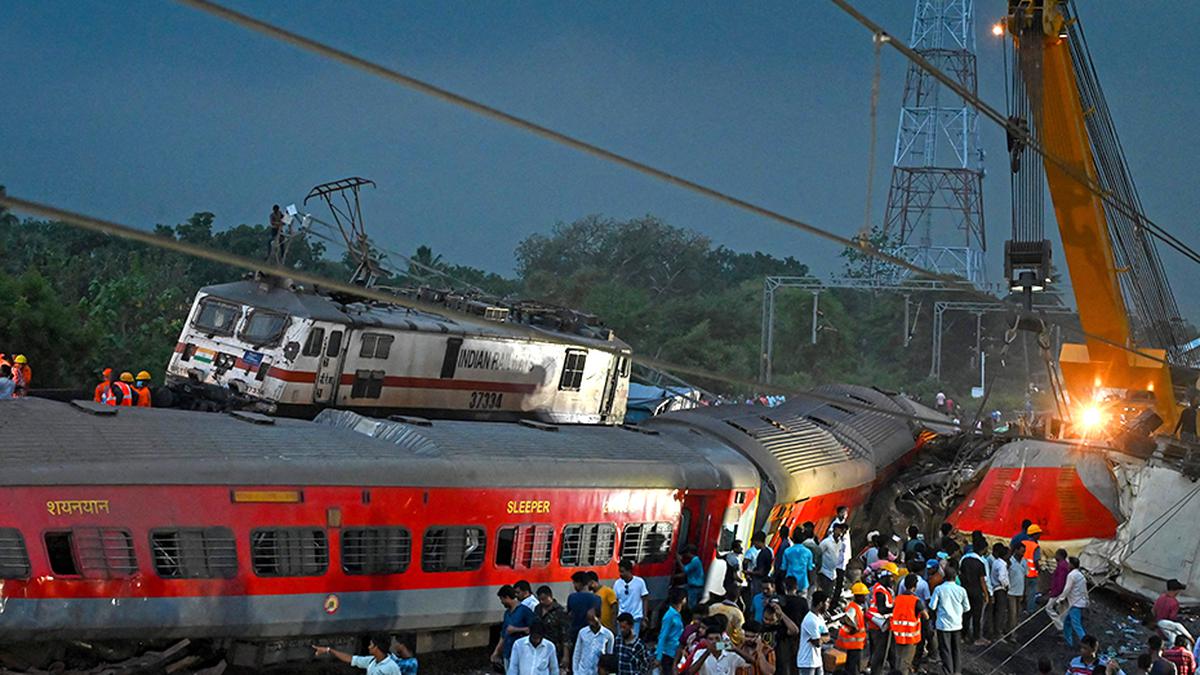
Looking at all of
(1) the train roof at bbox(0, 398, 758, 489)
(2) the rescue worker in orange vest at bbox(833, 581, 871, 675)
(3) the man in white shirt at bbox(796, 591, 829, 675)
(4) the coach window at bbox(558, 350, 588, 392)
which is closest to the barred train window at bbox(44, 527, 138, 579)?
(1) the train roof at bbox(0, 398, 758, 489)

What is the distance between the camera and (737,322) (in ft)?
227

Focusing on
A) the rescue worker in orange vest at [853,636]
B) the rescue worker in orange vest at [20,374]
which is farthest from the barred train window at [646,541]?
the rescue worker in orange vest at [20,374]

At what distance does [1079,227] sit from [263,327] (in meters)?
14.8

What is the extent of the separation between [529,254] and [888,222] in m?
29.1

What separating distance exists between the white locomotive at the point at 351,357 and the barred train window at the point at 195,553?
6.11 meters

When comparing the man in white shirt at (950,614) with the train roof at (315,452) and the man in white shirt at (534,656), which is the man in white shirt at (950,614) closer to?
the train roof at (315,452)

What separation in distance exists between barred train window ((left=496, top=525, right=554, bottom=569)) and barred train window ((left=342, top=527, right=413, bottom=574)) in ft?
4.65

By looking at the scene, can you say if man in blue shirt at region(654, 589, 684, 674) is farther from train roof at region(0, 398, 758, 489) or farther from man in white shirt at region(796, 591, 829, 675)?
train roof at region(0, 398, 758, 489)

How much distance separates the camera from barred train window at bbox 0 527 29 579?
1202 centimetres

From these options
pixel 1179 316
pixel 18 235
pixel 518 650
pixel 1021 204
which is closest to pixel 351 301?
pixel 518 650

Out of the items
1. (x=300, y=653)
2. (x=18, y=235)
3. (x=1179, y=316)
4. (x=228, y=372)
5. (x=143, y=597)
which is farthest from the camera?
(x=18, y=235)

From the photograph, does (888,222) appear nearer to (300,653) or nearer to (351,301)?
(351,301)

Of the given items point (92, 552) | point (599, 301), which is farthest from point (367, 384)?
point (599, 301)

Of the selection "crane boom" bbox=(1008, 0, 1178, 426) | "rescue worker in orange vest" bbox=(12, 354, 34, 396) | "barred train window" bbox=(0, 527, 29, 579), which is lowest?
"barred train window" bbox=(0, 527, 29, 579)
